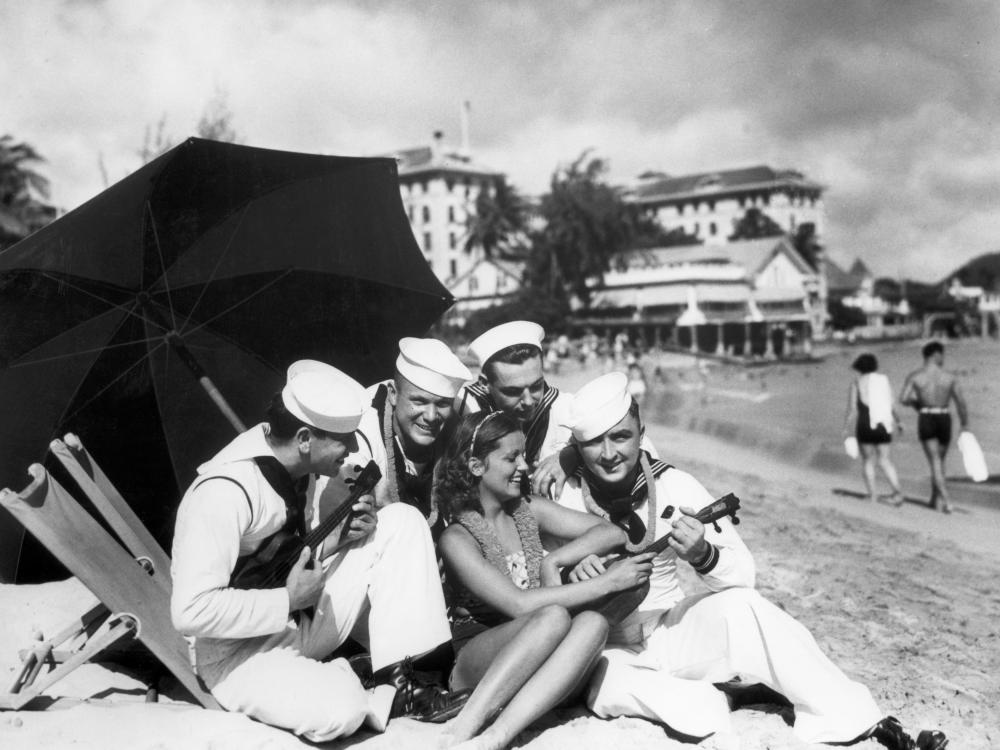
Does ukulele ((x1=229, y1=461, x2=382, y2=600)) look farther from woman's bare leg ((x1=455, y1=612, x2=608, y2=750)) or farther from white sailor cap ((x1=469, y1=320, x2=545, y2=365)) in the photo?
white sailor cap ((x1=469, y1=320, x2=545, y2=365))

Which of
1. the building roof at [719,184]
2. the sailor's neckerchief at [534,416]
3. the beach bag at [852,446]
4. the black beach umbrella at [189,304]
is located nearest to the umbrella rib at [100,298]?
the black beach umbrella at [189,304]

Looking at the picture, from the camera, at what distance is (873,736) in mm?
3422

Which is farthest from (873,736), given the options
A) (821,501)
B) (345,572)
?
(821,501)

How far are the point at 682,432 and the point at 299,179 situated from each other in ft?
50.8

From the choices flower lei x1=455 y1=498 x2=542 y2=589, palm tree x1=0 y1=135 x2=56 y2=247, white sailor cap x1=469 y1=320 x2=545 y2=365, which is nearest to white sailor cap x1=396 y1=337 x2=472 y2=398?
white sailor cap x1=469 y1=320 x2=545 y2=365

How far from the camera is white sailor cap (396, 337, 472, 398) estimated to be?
4164 mm

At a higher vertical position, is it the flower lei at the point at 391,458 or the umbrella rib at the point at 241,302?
the umbrella rib at the point at 241,302

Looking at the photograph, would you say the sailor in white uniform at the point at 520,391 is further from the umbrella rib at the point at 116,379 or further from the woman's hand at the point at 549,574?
the umbrella rib at the point at 116,379

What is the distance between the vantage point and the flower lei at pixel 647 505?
12.1ft

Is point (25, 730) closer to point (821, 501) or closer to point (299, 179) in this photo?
point (299, 179)

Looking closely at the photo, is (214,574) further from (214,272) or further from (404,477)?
(214,272)

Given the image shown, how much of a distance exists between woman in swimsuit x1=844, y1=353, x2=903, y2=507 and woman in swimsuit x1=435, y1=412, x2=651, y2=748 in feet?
23.9

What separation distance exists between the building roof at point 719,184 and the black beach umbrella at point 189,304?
98.3 m

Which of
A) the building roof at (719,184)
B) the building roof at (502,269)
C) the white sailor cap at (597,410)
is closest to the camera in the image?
the white sailor cap at (597,410)
